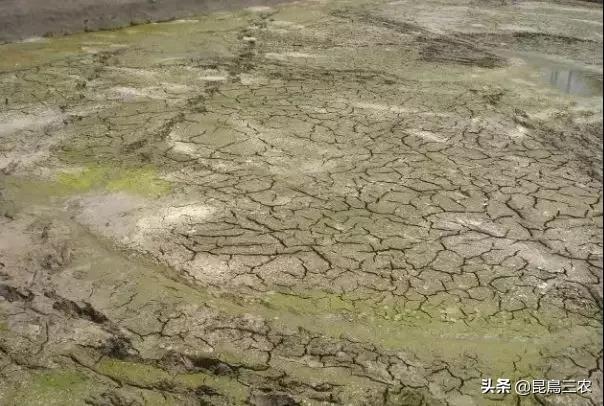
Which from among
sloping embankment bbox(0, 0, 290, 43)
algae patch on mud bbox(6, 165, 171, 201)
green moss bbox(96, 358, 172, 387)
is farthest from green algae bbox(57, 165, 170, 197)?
sloping embankment bbox(0, 0, 290, 43)

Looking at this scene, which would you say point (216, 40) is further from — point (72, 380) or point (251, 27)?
point (72, 380)

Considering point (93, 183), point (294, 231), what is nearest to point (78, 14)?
point (93, 183)

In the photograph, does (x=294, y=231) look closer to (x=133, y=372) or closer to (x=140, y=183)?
(x=140, y=183)

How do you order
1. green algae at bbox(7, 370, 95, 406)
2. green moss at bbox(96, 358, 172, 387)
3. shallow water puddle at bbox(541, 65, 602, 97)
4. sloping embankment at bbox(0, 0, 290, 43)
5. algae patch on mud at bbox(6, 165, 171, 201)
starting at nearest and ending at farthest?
green algae at bbox(7, 370, 95, 406) < green moss at bbox(96, 358, 172, 387) < algae patch on mud at bbox(6, 165, 171, 201) < shallow water puddle at bbox(541, 65, 602, 97) < sloping embankment at bbox(0, 0, 290, 43)

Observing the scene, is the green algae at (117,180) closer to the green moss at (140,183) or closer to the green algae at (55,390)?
the green moss at (140,183)

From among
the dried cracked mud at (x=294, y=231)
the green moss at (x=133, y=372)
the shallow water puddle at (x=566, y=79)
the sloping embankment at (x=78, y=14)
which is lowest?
the green moss at (x=133, y=372)

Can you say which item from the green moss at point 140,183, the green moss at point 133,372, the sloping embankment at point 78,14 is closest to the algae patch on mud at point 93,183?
A: the green moss at point 140,183

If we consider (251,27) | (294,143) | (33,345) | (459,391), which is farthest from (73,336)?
(251,27)

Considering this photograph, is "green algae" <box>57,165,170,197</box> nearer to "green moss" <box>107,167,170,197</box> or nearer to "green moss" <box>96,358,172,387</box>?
"green moss" <box>107,167,170,197</box>
